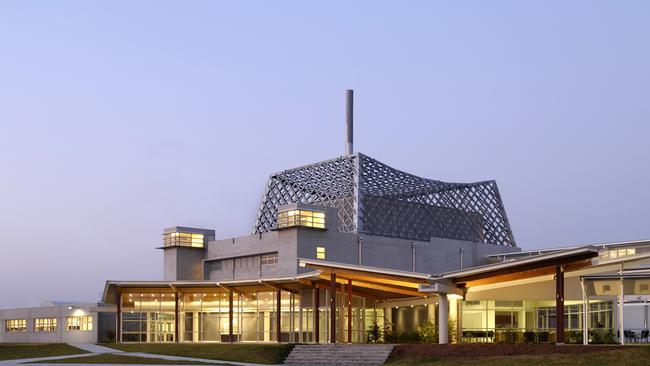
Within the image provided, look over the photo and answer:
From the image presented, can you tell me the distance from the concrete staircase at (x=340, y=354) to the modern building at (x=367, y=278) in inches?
96.8

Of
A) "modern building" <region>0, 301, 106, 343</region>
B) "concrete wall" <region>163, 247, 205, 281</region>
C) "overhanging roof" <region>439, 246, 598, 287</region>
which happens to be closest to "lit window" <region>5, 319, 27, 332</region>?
"modern building" <region>0, 301, 106, 343</region>

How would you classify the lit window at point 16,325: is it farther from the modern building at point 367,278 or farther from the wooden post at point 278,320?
the wooden post at point 278,320

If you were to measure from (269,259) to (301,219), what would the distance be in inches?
202

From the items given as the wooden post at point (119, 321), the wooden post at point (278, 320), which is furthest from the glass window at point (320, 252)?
the wooden post at point (119, 321)

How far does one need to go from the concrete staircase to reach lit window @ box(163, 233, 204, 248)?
104 ft

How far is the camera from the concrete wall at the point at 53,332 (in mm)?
75688

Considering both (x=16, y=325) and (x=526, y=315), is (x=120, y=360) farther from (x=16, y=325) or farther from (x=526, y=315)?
(x=16, y=325)

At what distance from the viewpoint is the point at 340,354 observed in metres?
46.4

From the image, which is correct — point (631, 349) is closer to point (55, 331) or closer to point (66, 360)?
point (66, 360)

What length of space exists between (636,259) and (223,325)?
4069cm

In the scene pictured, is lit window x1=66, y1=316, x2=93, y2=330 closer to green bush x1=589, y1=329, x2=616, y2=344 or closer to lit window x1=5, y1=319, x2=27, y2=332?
lit window x1=5, y1=319, x2=27, y2=332

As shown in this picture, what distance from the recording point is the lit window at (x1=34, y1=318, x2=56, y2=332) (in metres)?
78.3

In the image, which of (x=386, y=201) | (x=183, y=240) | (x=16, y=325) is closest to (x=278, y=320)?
(x=183, y=240)

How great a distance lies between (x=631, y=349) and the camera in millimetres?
35031
